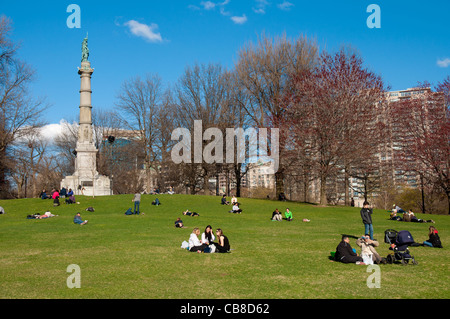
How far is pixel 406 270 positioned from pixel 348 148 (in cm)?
2782

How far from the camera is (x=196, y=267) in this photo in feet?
39.3

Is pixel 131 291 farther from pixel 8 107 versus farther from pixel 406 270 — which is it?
pixel 8 107

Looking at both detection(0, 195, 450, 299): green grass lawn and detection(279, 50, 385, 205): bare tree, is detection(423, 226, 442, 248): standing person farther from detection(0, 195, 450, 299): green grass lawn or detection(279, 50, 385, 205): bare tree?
detection(279, 50, 385, 205): bare tree

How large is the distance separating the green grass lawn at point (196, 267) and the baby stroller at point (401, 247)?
0.41 meters

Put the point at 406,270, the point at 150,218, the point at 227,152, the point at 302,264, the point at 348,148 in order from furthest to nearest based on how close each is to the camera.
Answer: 1. the point at 227,152
2. the point at 348,148
3. the point at 150,218
4. the point at 302,264
5. the point at 406,270

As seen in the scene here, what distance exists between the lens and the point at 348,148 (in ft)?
125

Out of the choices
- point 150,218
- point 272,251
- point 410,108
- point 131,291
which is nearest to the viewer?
point 131,291

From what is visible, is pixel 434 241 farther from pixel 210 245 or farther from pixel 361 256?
pixel 210 245

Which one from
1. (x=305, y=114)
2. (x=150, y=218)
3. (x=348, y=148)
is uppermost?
(x=305, y=114)

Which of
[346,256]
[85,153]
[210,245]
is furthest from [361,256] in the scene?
[85,153]

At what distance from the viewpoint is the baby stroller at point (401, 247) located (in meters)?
12.5

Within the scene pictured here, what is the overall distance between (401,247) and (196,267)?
23.6 ft
